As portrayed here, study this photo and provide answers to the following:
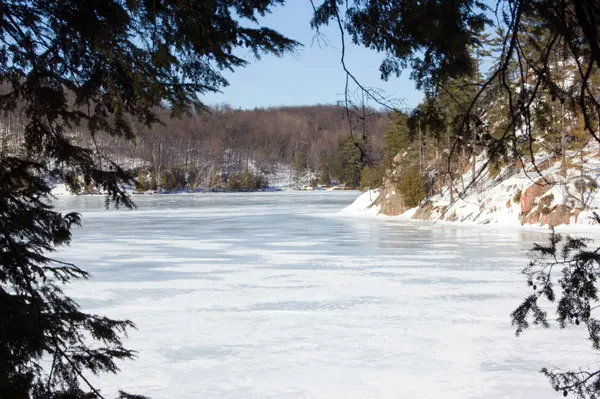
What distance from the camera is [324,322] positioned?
855cm

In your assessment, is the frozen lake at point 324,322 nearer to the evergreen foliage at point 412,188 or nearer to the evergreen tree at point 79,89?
the evergreen tree at point 79,89

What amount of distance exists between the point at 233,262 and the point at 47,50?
1186 centimetres

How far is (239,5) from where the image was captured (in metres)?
3.29

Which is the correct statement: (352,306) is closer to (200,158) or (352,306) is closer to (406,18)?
(406,18)

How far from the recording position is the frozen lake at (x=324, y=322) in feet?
20.1

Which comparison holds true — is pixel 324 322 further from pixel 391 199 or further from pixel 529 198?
pixel 391 199

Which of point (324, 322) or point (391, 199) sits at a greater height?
point (391, 199)

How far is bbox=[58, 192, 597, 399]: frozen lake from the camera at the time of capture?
6.12m

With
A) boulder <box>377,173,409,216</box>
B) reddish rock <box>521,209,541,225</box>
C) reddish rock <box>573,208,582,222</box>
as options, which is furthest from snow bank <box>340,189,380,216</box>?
reddish rock <box>573,208,582,222</box>

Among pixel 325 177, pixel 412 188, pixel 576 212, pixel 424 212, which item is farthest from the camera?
pixel 325 177

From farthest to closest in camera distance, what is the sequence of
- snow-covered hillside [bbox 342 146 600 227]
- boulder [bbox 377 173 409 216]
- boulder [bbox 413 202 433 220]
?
boulder [bbox 377 173 409 216] < boulder [bbox 413 202 433 220] < snow-covered hillside [bbox 342 146 600 227]

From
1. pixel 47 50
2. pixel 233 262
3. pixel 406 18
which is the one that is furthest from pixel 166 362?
pixel 233 262

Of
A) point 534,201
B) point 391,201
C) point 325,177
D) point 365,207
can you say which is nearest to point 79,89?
point 534,201

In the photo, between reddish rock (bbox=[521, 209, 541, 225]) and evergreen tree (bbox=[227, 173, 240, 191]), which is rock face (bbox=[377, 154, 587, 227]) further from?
evergreen tree (bbox=[227, 173, 240, 191])
